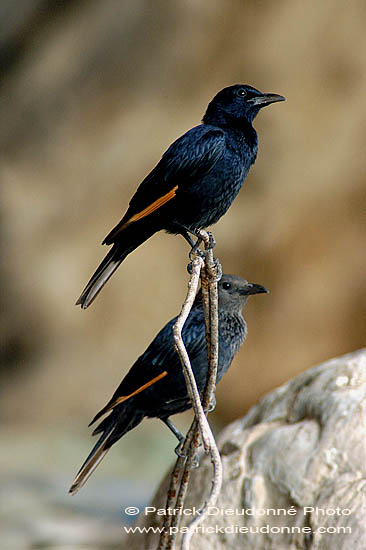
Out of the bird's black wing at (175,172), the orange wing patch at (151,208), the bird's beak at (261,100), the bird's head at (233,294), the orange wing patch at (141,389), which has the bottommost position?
the orange wing patch at (141,389)

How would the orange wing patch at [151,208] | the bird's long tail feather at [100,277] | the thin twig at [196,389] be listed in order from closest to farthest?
1. the thin twig at [196,389]
2. the bird's long tail feather at [100,277]
3. the orange wing patch at [151,208]

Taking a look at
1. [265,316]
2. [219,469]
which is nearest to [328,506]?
[219,469]

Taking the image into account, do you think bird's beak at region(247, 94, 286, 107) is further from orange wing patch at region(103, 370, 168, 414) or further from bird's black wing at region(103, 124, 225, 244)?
orange wing patch at region(103, 370, 168, 414)

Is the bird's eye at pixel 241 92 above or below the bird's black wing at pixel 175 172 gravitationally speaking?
above

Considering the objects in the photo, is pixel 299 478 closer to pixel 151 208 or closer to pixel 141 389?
pixel 141 389

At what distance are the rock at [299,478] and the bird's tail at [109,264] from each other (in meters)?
1.15

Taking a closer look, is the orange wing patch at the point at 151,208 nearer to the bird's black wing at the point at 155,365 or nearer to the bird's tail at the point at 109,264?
the bird's tail at the point at 109,264

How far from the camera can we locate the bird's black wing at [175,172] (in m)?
1.79

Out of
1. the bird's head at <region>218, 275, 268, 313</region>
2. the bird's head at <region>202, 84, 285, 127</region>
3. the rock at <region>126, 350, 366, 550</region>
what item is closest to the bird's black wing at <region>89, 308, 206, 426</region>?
the bird's head at <region>218, 275, 268, 313</region>

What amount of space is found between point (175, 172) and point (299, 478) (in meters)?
1.24

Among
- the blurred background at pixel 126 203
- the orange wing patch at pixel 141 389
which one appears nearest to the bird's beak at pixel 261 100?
the orange wing patch at pixel 141 389

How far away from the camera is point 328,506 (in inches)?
94.5

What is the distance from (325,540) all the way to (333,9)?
413cm

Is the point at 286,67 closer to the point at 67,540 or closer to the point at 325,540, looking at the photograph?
the point at 67,540
